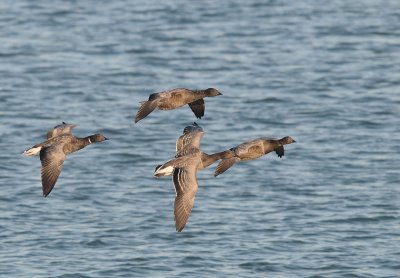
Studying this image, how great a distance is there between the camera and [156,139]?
4206cm

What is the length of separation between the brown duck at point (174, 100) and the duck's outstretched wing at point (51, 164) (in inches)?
66.4

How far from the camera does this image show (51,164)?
22406 mm

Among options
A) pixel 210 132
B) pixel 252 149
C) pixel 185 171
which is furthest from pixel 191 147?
pixel 210 132

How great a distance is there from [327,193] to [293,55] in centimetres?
1743

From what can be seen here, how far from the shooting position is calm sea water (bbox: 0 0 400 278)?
31.5 m

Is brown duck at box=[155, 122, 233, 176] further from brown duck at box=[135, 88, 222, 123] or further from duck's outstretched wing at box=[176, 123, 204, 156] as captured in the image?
brown duck at box=[135, 88, 222, 123]

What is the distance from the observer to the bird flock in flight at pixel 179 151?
21.7m

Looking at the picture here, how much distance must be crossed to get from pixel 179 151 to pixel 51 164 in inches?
101

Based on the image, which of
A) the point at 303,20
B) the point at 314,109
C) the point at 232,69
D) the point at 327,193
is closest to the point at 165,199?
the point at 327,193

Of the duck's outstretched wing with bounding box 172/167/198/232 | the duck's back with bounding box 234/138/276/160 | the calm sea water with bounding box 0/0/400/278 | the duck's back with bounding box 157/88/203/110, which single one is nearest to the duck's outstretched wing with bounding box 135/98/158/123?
the duck's back with bounding box 157/88/203/110

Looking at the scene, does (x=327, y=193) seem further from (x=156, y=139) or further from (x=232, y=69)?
(x=232, y=69)

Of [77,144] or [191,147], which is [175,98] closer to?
[191,147]

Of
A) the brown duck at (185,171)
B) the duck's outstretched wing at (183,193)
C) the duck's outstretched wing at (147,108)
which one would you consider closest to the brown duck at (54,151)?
the duck's outstretched wing at (147,108)

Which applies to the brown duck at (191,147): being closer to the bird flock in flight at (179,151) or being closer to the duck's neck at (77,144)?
the bird flock in flight at (179,151)
